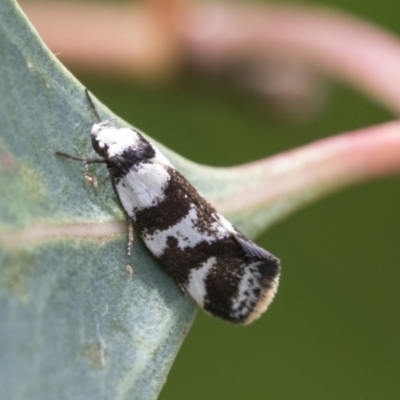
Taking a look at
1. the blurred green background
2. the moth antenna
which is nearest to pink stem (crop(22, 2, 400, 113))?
the blurred green background

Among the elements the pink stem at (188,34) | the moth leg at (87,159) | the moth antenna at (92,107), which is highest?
the moth antenna at (92,107)

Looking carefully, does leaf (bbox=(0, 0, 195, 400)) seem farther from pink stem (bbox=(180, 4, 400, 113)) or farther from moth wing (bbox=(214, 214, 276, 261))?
pink stem (bbox=(180, 4, 400, 113))

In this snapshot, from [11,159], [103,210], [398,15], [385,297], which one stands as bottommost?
[385,297]

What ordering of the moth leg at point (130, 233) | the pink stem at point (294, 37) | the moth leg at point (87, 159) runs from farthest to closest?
the pink stem at point (294, 37) < the moth leg at point (130, 233) < the moth leg at point (87, 159)

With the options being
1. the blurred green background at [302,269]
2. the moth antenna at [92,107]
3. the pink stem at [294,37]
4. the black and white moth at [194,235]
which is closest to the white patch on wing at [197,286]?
the black and white moth at [194,235]

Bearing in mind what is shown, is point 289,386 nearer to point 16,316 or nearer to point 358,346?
point 358,346

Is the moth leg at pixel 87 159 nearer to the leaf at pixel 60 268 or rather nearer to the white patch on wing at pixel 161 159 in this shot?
the leaf at pixel 60 268

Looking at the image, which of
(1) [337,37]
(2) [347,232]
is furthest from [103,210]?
(2) [347,232]
